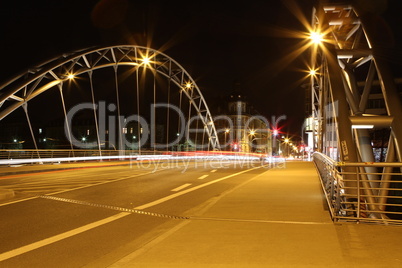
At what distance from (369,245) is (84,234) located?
483cm

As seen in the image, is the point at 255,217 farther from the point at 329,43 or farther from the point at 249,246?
the point at 329,43

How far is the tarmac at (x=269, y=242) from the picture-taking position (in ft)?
17.6

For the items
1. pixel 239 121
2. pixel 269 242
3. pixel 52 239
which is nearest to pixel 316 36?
pixel 269 242

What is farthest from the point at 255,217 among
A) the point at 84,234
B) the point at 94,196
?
the point at 94,196

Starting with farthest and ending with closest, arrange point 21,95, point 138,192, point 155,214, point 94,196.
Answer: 1. point 21,95
2. point 138,192
3. point 94,196
4. point 155,214

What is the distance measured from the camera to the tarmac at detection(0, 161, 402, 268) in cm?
536

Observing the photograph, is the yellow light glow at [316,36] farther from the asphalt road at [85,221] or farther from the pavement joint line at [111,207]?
the pavement joint line at [111,207]

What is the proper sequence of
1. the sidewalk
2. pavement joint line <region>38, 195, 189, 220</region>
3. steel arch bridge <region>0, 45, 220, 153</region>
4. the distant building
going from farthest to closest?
1. the distant building
2. steel arch bridge <region>0, 45, 220, 153</region>
3. pavement joint line <region>38, 195, 189, 220</region>
4. the sidewalk

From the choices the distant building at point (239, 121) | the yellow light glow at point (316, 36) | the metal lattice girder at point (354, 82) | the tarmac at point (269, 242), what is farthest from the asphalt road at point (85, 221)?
the distant building at point (239, 121)

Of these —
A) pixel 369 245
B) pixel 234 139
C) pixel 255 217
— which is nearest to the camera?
pixel 369 245

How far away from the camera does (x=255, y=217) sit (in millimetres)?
8625

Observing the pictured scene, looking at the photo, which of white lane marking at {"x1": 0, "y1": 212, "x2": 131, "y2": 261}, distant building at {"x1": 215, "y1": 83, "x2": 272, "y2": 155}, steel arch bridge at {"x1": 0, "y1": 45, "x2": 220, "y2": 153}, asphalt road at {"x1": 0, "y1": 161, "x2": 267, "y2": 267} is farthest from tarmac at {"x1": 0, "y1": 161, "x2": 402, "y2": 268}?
distant building at {"x1": 215, "y1": 83, "x2": 272, "y2": 155}

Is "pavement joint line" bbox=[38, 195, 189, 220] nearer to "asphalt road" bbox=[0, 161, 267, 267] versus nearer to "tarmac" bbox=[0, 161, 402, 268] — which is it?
"asphalt road" bbox=[0, 161, 267, 267]

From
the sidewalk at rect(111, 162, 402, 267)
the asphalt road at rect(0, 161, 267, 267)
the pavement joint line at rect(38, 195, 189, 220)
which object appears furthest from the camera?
the pavement joint line at rect(38, 195, 189, 220)
